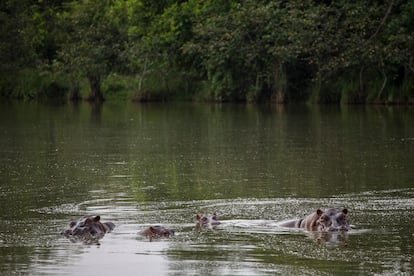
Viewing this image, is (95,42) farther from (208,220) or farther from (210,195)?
(208,220)

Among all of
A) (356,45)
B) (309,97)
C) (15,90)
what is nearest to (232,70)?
(309,97)

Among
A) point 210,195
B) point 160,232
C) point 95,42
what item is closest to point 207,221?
point 160,232

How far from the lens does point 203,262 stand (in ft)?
32.9

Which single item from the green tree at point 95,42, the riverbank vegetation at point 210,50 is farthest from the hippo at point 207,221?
the green tree at point 95,42

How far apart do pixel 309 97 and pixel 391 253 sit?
38372 mm

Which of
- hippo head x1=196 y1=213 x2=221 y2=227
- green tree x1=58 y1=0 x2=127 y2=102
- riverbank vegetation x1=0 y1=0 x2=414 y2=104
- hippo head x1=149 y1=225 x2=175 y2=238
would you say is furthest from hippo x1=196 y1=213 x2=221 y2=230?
green tree x1=58 y1=0 x2=127 y2=102

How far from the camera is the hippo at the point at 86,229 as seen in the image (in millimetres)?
11648

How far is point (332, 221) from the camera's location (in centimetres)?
1184

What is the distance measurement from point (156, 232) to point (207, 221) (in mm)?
961

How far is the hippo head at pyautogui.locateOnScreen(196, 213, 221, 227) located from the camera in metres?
12.4

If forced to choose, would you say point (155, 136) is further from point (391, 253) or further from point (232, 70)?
point (232, 70)

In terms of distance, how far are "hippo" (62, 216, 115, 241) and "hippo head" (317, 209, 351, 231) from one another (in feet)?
8.07

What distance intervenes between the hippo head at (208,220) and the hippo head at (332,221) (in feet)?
4.19

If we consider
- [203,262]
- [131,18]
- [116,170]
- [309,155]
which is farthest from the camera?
[131,18]
